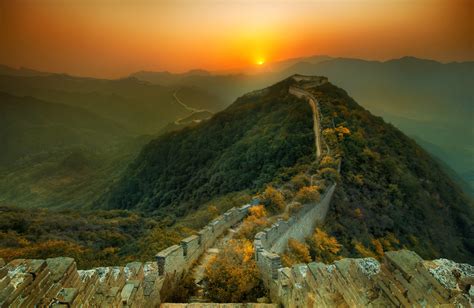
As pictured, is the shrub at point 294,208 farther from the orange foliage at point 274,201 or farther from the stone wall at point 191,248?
the stone wall at point 191,248

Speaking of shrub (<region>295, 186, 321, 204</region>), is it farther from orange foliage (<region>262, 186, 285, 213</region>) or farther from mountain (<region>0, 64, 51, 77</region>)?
mountain (<region>0, 64, 51, 77</region>)

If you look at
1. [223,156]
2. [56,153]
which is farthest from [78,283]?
[56,153]

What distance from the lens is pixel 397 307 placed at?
3.16m

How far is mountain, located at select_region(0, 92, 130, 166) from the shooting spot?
82.2 m

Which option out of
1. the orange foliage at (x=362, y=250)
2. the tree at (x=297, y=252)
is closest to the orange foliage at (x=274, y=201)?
the tree at (x=297, y=252)

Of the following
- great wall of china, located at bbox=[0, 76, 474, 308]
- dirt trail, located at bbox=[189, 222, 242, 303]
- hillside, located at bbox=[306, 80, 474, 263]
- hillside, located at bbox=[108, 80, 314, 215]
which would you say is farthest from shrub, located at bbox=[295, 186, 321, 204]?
great wall of china, located at bbox=[0, 76, 474, 308]

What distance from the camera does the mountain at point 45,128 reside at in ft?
270

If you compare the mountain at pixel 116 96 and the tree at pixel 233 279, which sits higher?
the tree at pixel 233 279

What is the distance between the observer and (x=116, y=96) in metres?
119

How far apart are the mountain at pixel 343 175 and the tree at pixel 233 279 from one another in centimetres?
725

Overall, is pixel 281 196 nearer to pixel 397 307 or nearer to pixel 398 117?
Result: pixel 397 307

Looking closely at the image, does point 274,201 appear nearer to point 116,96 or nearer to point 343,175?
point 343,175

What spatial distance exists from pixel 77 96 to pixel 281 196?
408 ft

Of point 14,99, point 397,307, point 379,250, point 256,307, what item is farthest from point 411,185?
point 14,99
